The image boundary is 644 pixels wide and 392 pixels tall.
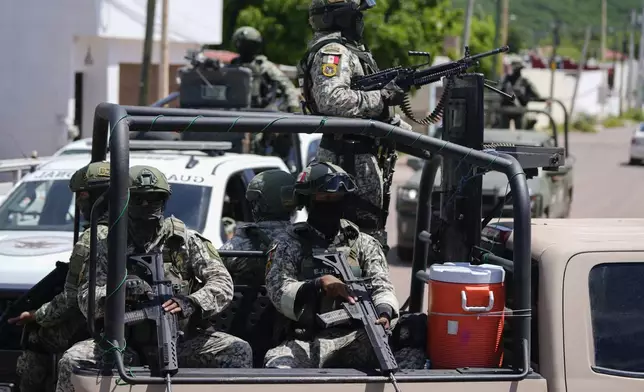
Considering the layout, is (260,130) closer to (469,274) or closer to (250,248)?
(469,274)

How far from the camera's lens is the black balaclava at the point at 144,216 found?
4.62 metres

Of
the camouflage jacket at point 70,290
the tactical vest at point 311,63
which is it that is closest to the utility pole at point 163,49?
the tactical vest at point 311,63

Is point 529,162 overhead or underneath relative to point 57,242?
overhead

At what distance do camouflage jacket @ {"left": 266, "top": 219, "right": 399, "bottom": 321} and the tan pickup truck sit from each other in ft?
1.51

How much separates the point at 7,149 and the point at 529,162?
745 inches

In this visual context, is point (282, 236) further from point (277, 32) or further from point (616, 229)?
point (277, 32)

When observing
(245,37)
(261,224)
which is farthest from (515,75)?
(261,224)

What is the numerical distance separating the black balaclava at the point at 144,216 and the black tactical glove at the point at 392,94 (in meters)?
1.94

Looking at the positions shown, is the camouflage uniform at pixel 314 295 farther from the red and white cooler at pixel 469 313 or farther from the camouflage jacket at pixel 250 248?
the camouflage jacket at pixel 250 248

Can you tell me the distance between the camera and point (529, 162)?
4867mm

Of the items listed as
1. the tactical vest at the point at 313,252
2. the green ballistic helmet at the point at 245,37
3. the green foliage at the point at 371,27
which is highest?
the green foliage at the point at 371,27

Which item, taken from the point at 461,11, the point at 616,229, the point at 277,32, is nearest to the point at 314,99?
the point at 616,229

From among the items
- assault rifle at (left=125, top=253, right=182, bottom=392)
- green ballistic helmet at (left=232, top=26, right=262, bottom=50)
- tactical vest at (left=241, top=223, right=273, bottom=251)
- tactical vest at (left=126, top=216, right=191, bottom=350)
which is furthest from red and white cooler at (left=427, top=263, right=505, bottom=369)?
green ballistic helmet at (left=232, top=26, right=262, bottom=50)

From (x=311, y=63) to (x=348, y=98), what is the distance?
1.24ft
